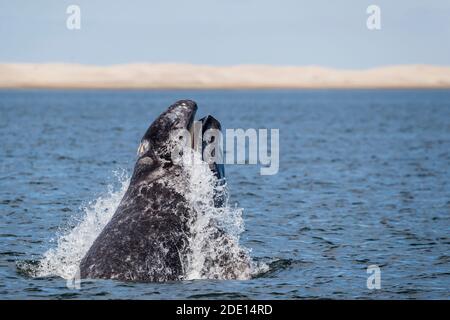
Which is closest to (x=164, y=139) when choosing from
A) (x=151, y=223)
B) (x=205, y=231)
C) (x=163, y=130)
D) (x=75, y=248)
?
(x=163, y=130)

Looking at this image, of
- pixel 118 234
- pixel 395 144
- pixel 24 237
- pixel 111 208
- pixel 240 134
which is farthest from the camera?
pixel 240 134

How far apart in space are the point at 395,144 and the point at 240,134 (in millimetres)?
19851

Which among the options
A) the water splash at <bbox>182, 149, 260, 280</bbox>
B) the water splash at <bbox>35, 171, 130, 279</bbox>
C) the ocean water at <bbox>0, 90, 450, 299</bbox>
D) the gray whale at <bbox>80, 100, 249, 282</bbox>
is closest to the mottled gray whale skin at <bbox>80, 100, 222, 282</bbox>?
the gray whale at <bbox>80, 100, 249, 282</bbox>

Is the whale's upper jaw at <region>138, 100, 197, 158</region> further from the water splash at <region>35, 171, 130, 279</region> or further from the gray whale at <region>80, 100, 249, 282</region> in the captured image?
the water splash at <region>35, 171, 130, 279</region>

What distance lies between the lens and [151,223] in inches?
575

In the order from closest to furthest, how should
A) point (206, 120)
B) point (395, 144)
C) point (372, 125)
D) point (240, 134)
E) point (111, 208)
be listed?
point (206, 120) → point (111, 208) → point (395, 144) → point (240, 134) → point (372, 125)

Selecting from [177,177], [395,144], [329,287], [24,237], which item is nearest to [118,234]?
[177,177]

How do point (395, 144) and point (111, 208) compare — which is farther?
point (395, 144)

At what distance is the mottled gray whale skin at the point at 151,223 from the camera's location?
1435 centimetres

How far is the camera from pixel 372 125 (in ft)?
252
